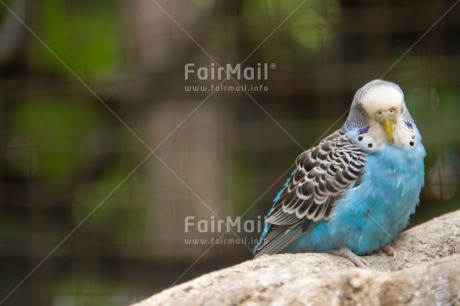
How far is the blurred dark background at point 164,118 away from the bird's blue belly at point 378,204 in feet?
4.06

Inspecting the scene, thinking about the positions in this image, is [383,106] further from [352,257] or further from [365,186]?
[352,257]

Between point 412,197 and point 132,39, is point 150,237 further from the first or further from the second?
point 412,197

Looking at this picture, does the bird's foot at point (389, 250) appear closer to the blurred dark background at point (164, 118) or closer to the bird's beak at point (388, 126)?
the bird's beak at point (388, 126)

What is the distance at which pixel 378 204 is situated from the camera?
346cm

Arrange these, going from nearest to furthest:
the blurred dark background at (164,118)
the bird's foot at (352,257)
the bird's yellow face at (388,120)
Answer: the bird's foot at (352,257) < the bird's yellow face at (388,120) < the blurred dark background at (164,118)

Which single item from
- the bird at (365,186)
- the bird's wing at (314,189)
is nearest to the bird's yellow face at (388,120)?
the bird at (365,186)

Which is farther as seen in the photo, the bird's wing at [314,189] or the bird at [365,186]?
the bird's wing at [314,189]

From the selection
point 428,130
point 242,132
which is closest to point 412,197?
point 428,130

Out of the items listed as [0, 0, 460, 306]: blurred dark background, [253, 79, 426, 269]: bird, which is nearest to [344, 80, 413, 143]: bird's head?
[253, 79, 426, 269]: bird

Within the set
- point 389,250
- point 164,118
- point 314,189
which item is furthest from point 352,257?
point 164,118

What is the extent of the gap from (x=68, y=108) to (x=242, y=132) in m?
1.10

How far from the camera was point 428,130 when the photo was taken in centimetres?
463

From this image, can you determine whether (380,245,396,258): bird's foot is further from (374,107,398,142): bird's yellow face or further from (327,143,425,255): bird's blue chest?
(374,107,398,142): bird's yellow face

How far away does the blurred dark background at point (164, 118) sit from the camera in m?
4.83
